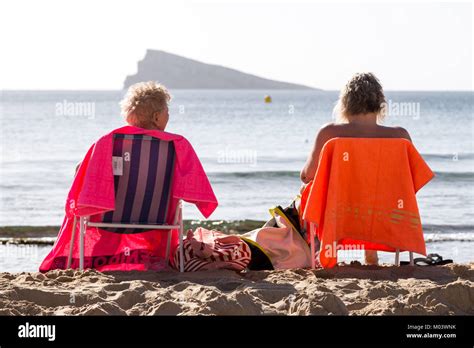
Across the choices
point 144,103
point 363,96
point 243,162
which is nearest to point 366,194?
point 363,96

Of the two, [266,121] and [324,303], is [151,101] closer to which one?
[324,303]

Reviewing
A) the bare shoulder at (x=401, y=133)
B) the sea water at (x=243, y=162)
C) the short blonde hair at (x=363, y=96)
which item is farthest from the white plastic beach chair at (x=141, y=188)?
the sea water at (x=243, y=162)

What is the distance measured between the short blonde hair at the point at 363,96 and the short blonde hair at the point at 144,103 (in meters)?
1.18

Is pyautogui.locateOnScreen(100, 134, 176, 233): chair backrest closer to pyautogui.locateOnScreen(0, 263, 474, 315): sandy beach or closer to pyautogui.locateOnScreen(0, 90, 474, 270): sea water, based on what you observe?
pyautogui.locateOnScreen(0, 263, 474, 315): sandy beach

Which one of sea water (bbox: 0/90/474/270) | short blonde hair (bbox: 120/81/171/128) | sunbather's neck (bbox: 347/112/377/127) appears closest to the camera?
short blonde hair (bbox: 120/81/171/128)

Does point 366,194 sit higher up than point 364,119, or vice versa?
point 364,119

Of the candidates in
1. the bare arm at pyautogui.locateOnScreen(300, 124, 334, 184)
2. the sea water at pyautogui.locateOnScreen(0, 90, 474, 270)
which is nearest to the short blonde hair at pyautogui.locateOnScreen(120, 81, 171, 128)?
the bare arm at pyautogui.locateOnScreen(300, 124, 334, 184)

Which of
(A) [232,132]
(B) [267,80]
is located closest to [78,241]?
(A) [232,132]

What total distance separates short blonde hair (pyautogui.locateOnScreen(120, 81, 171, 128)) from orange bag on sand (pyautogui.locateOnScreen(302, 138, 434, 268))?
109 centimetres

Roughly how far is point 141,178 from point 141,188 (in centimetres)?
6

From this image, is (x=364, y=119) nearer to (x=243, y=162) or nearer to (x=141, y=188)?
(x=141, y=188)

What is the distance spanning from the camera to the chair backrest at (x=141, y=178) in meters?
5.30

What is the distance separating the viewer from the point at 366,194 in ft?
18.1

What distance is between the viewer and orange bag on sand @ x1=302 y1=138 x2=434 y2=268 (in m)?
5.38
